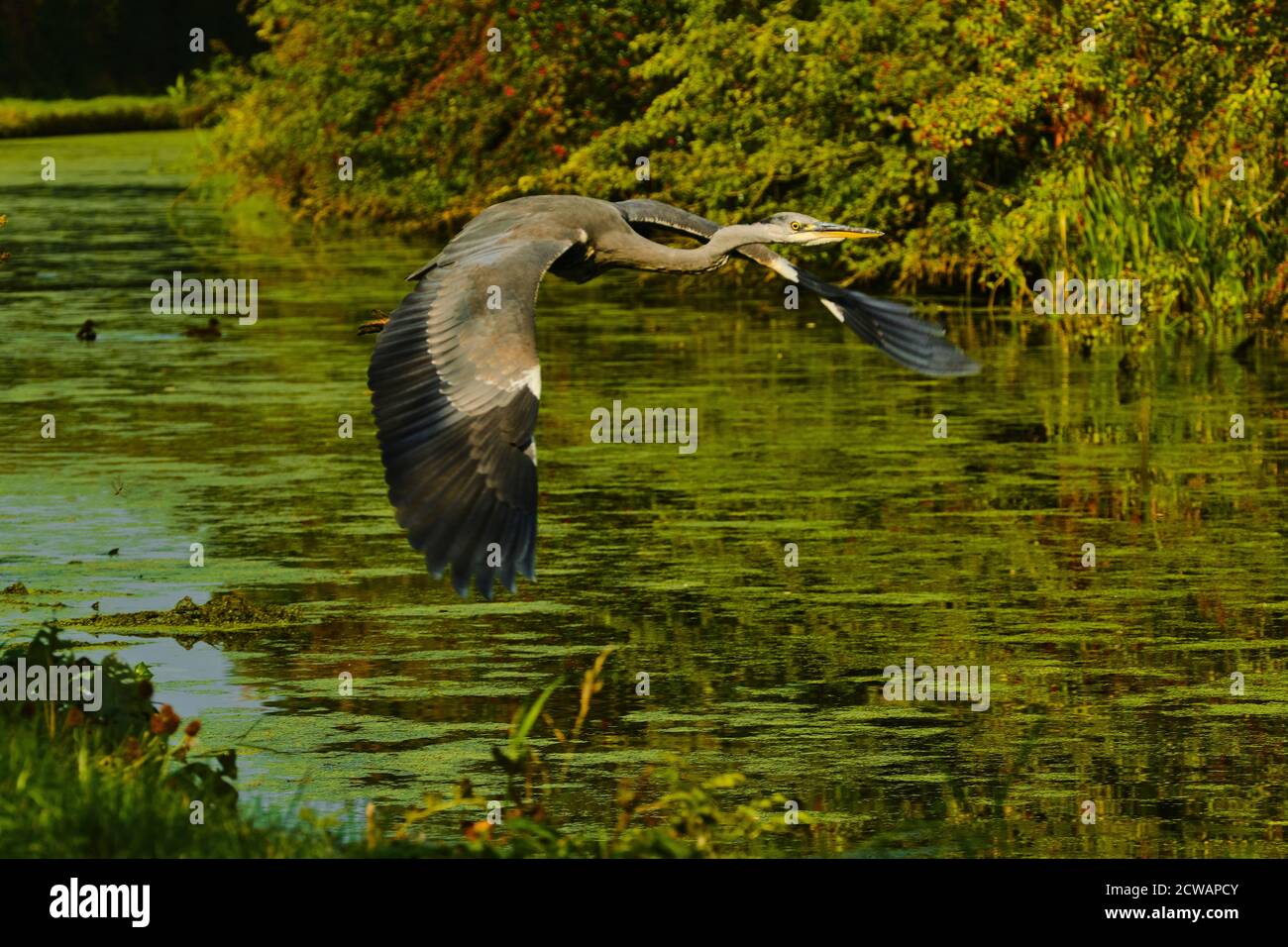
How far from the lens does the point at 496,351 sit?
8555 millimetres

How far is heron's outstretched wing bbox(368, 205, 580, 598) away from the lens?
26.2 feet

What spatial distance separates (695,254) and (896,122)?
45.2ft

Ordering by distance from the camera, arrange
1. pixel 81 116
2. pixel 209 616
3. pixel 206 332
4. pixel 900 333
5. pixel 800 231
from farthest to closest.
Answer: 1. pixel 81 116
2. pixel 206 332
3. pixel 209 616
4. pixel 800 231
5. pixel 900 333

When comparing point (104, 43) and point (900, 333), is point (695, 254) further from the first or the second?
point (104, 43)

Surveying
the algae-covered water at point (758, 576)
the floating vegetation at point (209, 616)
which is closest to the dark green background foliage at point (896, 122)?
the algae-covered water at point (758, 576)

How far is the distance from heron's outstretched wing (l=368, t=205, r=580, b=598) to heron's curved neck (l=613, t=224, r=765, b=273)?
500mm

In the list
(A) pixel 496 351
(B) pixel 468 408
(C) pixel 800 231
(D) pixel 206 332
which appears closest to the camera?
(B) pixel 468 408

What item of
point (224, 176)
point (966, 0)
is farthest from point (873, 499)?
point (224, 176)

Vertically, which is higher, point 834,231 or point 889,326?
point 834,231

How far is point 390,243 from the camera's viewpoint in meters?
33.2

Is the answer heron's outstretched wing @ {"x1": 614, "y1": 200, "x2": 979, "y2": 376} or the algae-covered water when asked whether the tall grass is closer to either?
the algae-covered water

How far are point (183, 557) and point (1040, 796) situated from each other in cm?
565

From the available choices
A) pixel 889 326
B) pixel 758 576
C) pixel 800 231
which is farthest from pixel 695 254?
pixel 758 576
